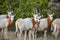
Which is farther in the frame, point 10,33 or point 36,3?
point 36,3

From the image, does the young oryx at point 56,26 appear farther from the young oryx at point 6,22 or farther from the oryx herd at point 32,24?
the young oryx at point 6,22

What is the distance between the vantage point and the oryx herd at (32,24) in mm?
10313

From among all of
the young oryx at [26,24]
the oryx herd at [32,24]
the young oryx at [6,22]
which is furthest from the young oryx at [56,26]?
the young oryx at [6,22]

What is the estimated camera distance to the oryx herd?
10313 millimetres

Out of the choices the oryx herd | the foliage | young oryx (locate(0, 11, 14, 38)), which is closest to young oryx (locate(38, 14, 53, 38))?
the oryx herd

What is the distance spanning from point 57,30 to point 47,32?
1.62ft

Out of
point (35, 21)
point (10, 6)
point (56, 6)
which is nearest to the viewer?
point (35, 21)

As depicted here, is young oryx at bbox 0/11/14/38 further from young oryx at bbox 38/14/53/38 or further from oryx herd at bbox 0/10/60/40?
young oryx at bbox 38/14/53/38

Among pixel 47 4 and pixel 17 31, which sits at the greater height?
pixel 47 4

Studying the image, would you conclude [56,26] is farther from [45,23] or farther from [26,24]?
[26,24]

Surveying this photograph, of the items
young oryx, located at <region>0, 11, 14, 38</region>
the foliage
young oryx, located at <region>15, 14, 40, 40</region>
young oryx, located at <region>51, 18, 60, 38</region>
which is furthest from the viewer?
the foliage

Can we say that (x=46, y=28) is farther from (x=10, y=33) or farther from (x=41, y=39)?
(x=10, y=33)

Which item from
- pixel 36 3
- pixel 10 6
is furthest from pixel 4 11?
pixel 36 3

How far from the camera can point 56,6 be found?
1306cm
